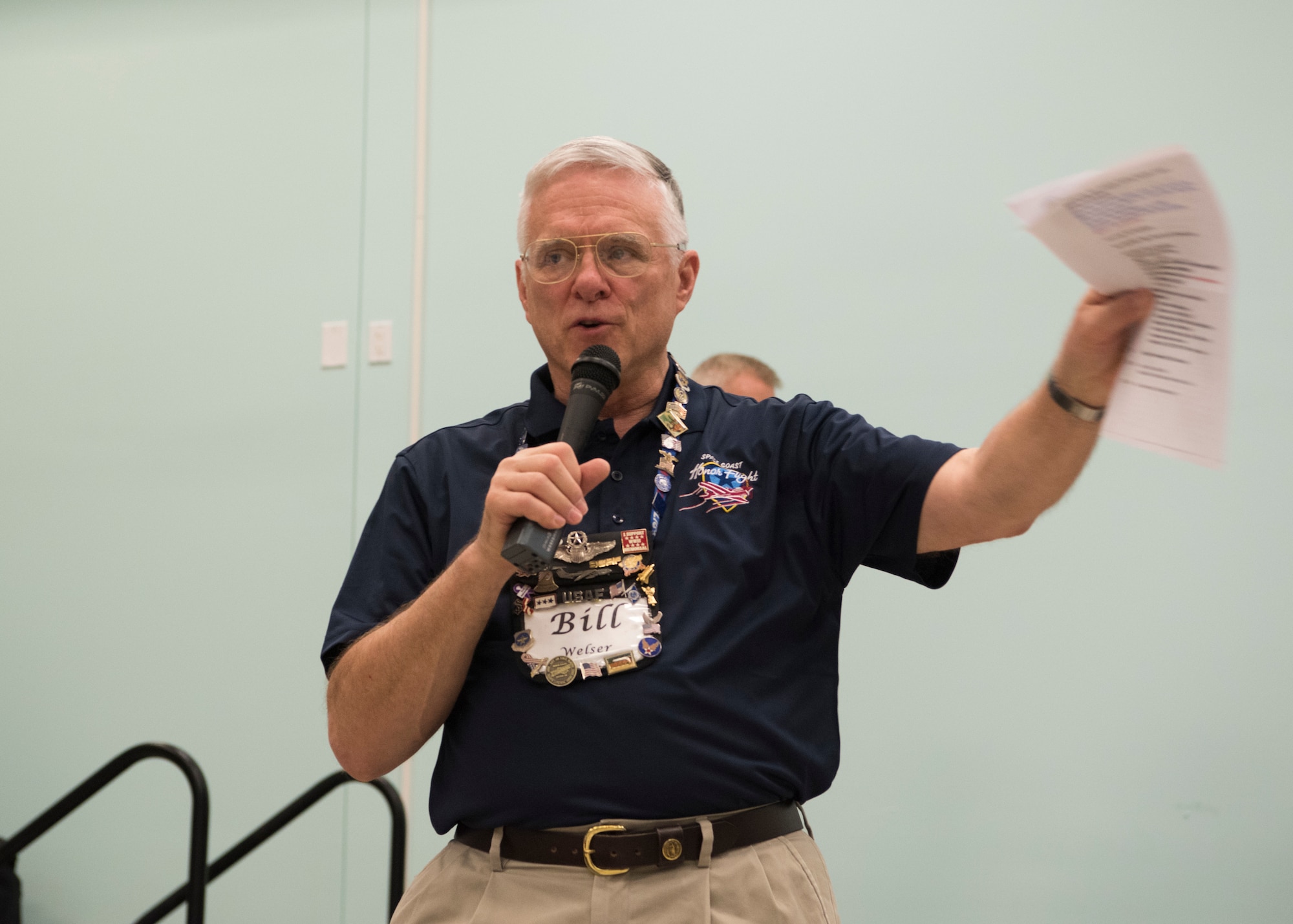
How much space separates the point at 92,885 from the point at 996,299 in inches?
131

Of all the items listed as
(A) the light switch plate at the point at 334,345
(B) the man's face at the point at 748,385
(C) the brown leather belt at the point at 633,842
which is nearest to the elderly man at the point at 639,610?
(C) the brown leather belt at the point at 633,842

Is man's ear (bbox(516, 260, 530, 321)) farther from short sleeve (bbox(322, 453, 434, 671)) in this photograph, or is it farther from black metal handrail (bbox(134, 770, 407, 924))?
black metal handrail (bbox(134, 770, 407, 924))

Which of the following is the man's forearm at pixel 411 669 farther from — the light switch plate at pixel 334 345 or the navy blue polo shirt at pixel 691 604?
the light switch plate at pixel 334 345

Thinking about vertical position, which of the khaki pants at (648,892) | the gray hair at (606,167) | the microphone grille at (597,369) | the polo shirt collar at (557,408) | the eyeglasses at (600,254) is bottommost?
the khaki pants at (648,892)

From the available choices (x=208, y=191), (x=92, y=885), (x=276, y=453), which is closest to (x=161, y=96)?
(x=208, y=191)

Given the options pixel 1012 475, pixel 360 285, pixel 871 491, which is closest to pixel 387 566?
pixel 871 491

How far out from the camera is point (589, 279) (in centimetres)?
146

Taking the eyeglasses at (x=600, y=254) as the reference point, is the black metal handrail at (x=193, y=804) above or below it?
below

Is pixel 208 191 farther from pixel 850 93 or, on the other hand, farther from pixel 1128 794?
pixel 1128 794

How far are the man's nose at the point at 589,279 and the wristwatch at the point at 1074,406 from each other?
621 mm

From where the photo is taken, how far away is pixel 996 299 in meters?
2.98

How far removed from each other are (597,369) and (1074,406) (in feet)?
1.84

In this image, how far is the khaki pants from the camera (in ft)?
3.90

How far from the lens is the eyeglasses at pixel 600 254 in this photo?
1.49 m
